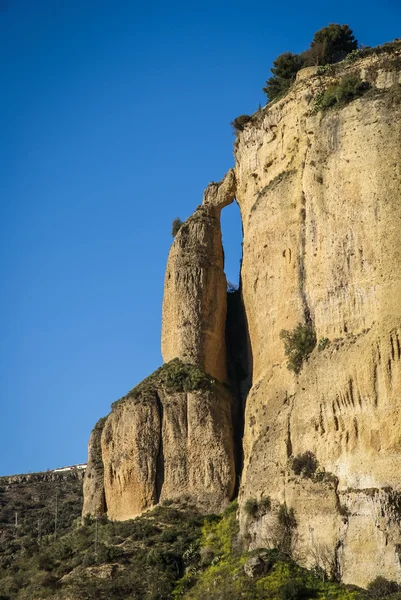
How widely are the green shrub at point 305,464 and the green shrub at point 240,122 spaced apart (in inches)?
670

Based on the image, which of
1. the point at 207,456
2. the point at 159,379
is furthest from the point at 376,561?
the point at 159,379

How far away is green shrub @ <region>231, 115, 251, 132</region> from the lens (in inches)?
2094

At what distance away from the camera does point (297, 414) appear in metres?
44.2

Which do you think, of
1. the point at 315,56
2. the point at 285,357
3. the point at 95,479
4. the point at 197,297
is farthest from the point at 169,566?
the point at 315,56

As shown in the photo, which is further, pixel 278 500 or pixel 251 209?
pixel 251 209

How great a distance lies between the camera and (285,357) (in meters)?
46.3

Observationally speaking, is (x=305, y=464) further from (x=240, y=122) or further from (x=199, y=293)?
(x=240, y=122)

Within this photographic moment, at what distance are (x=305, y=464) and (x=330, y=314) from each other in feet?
19.1

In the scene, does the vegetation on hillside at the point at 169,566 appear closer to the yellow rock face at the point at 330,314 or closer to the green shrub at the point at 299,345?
the yellow rock face at the point at 330,314

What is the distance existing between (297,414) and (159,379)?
28.0 feet

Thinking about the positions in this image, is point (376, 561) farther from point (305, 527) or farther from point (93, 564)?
point (93, 564)

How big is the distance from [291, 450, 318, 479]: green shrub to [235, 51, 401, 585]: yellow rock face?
1.04 feet

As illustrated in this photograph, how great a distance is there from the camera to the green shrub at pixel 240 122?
174 feet

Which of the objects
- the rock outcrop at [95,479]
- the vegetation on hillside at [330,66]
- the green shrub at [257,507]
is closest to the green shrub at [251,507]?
the green shrub at [257,507]
